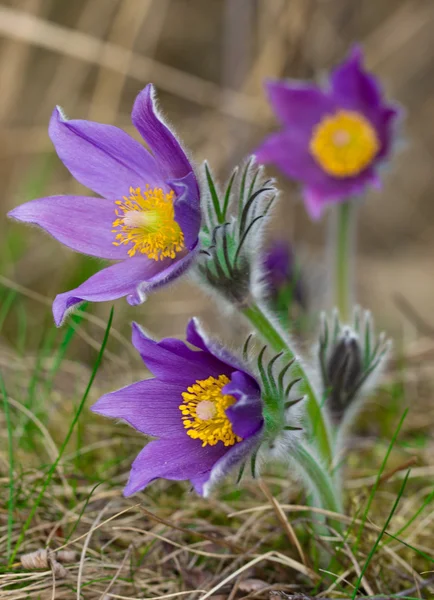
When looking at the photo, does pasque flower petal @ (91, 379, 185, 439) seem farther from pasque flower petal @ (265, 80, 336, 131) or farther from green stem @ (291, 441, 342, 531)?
pasque flower petal @ (265, 80, 336, 131)

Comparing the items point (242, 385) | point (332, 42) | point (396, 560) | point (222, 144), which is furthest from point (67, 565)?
point (332, 42)

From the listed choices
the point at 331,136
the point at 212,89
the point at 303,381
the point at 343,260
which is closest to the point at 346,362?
the point at 303,381

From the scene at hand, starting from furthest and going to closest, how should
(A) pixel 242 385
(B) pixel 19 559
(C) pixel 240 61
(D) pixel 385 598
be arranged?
(C) pixel 240 61 < (B) pixel 19 559 < (D) pixel 385 598 < (A) pixel 242 385

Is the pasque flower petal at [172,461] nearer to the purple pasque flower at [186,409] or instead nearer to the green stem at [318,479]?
the purple pasque flower at [186,409]

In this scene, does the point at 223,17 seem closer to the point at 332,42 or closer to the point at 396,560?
the point at 332,42

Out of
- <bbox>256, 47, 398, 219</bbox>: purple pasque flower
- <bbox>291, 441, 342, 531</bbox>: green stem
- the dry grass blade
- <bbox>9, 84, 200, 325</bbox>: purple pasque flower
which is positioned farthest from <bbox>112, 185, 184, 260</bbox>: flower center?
the dry grass blade

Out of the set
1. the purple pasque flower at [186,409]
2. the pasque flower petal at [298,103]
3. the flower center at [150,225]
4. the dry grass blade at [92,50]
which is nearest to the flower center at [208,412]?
the purple pasque flower at [186,409]
